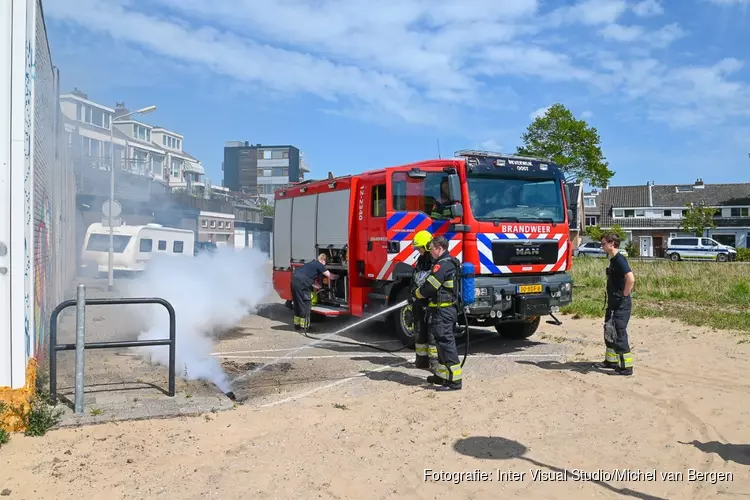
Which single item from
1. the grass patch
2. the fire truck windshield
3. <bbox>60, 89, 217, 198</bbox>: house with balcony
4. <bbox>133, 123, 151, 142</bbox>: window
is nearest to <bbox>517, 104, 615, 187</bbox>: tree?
the grass patch

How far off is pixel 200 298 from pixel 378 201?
3742mm

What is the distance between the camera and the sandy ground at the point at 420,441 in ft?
13.8

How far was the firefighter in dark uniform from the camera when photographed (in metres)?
Result: 7.56

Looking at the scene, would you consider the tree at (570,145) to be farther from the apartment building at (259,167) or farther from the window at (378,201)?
the apartment building at (259,167)

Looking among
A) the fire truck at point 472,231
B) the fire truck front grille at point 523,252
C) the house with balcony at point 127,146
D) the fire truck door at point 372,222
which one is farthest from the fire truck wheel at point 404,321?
the house with balcony at point 127,146

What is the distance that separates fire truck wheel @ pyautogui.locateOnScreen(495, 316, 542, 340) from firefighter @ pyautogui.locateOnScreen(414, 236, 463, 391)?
11.8 ft

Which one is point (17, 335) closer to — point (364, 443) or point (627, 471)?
point (364, 443)

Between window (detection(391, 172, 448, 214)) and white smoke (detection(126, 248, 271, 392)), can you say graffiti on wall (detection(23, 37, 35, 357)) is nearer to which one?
white smoke (detection(126, 248, 271, 392))

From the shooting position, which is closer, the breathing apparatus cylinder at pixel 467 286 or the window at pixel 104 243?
the breathing apparatus cylinder at pixel 467 286

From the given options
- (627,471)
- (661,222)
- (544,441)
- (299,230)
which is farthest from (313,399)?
(661,222)

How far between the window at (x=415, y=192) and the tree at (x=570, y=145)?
2631 cm

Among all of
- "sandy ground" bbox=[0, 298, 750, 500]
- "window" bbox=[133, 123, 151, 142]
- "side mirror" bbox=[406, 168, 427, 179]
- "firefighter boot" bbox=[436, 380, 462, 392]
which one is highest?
"window" bbox=[133, 123, 151, 142]

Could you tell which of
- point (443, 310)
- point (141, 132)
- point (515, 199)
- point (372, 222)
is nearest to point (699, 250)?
point (515, 199)

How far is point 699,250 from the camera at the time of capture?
144ft
